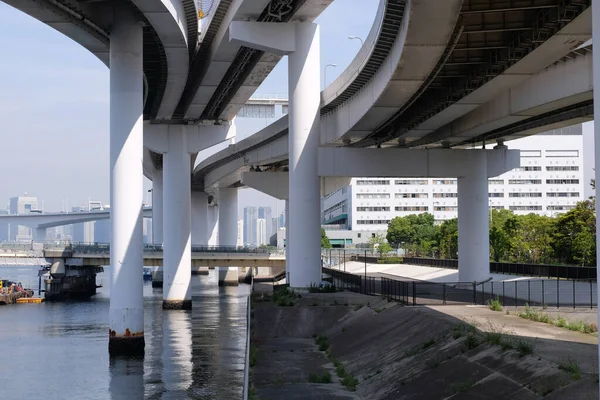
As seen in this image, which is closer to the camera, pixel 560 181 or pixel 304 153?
pixel 304 153

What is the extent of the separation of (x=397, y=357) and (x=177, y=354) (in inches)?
688

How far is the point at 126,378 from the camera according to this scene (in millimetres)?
34531

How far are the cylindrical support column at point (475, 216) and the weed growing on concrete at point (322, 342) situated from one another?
18.3 metres

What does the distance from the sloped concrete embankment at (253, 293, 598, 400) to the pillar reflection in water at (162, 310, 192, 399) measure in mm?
2987

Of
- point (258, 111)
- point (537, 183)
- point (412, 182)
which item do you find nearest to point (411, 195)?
point (412, 182)

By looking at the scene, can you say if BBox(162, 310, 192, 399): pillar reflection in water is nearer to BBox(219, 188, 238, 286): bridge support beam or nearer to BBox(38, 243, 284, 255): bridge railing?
BBox(38, 243, 284, 255): bridge railing

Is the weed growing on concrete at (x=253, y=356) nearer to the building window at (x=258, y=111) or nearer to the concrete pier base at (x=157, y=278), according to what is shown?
the building window at (x=258, y=111)

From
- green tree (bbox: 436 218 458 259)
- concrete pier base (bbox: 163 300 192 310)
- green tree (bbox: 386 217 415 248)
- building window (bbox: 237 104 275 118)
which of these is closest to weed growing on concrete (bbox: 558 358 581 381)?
concrete pier base (bbox: 163 300 192 310)

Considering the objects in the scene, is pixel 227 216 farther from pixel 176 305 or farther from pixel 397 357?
pixel 397 357

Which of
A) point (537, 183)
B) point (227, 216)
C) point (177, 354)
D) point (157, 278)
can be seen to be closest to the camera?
point (177, 354)

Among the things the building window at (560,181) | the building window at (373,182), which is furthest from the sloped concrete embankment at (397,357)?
the building window at (373,182)

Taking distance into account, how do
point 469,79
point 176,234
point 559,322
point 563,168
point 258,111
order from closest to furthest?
point 559,322 → point 469,79 → point 176,234 → point 258,111 → point 563,168

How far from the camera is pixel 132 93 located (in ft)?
126

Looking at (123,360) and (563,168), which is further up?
(563,168)
